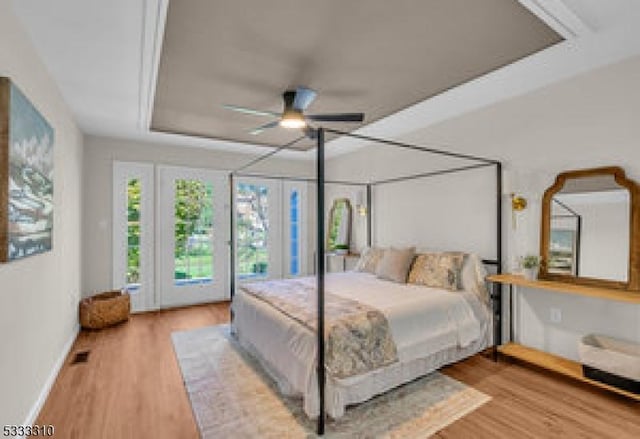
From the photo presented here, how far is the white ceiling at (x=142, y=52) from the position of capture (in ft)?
5.73

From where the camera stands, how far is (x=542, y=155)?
2.77 meters

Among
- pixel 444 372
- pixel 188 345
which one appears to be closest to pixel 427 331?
pixel 444 372

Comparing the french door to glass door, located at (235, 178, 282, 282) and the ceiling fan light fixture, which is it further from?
the ceiling fan light fixture

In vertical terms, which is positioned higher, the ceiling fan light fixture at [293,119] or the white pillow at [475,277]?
the ceiling fan light fixture at [293,119]

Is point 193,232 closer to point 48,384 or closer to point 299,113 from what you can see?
point 48,384

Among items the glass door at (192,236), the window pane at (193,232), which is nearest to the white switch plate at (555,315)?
the glass door at (192,236)

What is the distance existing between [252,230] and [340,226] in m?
1.58

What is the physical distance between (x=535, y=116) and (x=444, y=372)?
2.48 m

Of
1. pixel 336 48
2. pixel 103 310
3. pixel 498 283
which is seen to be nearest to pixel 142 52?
pixel 336 48

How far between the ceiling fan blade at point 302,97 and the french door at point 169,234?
2656 millimetres

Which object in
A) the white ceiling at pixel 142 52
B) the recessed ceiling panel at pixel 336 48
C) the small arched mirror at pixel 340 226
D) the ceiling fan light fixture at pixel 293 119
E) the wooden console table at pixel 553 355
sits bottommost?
the wooden console table at pixel 553 355

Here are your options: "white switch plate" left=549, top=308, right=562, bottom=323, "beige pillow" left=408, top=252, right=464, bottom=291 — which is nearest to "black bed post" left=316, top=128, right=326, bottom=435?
"beige pillow" left=408, top=252, right=464, bottom=291

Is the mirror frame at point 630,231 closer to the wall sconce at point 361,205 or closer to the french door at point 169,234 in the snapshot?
the wall sconce at point 361,205

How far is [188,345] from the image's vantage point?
323cm
